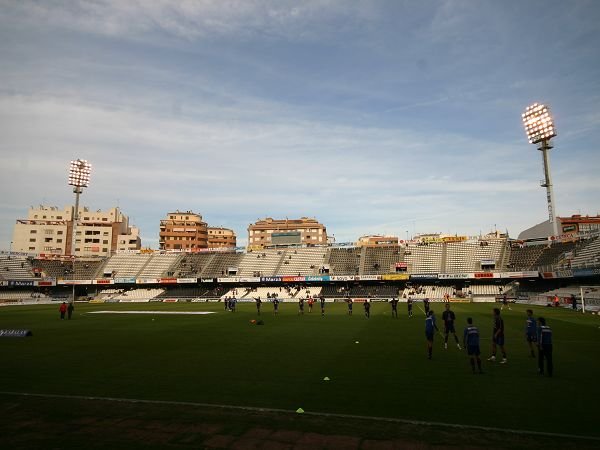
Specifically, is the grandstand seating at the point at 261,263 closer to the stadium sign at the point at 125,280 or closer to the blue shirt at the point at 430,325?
the stadium sign at the point at 125,280

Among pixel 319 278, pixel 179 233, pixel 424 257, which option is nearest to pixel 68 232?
pixel 179 233

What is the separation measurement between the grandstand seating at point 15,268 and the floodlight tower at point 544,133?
9024 cm

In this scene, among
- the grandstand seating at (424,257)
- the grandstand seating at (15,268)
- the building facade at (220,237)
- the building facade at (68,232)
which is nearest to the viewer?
the grandstand seating at (424,257)

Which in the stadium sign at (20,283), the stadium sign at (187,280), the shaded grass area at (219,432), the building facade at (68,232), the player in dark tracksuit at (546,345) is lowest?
the shaded grass area at (219,432)

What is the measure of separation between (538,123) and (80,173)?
83690 millimetres

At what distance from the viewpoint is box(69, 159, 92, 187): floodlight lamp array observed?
78.7 m

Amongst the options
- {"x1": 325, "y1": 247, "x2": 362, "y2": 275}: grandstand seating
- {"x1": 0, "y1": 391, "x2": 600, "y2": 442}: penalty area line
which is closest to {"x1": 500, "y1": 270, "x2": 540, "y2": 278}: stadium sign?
{"x1": 325, "y1": 247, "x2": 362, "y2": 275}: grandstand seating

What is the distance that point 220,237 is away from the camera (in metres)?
147

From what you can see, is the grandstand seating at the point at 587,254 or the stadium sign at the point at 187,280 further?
the stadium sign at the point at 187,280

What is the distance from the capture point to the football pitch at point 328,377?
8.82 meters

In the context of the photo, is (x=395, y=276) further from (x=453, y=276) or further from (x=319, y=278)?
(x=319, y=278)

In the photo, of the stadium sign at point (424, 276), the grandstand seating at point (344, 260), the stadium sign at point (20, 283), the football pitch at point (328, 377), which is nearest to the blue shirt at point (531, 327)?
the football pitch at point (328, 377)

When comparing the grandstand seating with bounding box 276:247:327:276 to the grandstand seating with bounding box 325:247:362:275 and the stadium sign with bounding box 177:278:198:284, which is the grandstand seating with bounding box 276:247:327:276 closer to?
the grandstand seating with bounding box 325:247:362:275

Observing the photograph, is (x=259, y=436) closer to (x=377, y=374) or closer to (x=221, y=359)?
(x=377, y=374)
